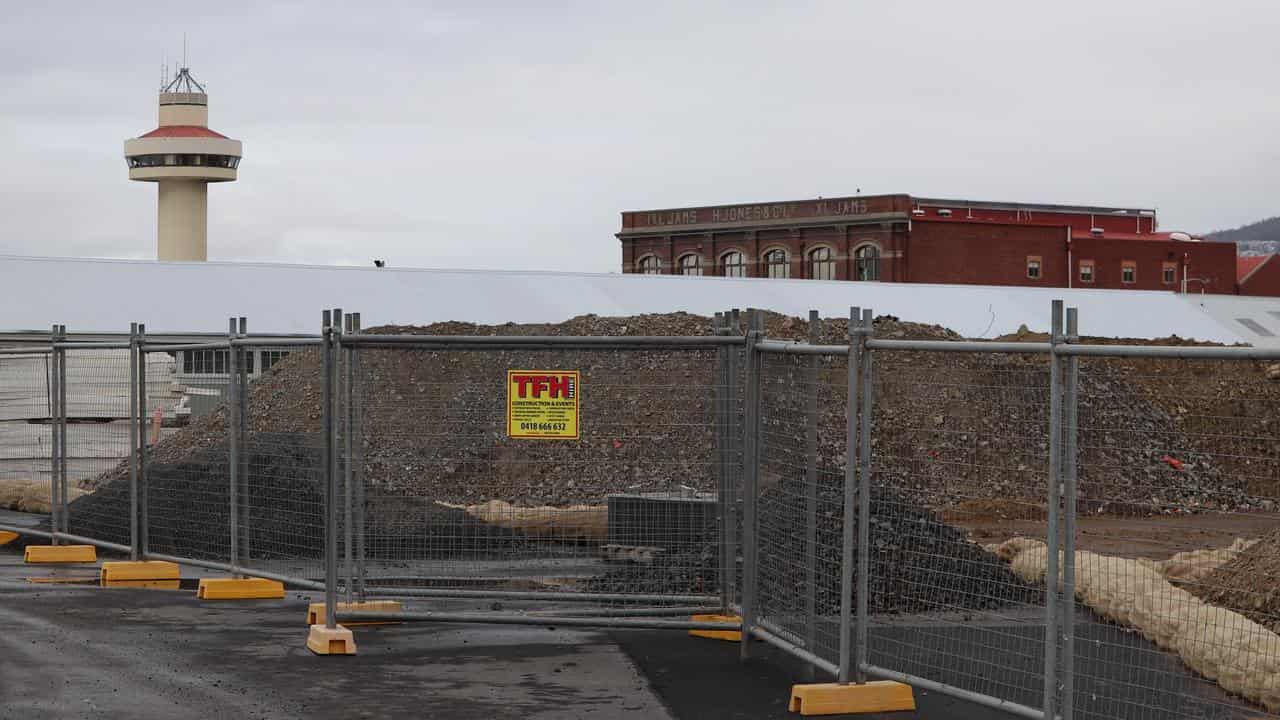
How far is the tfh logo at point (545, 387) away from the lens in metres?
11.1

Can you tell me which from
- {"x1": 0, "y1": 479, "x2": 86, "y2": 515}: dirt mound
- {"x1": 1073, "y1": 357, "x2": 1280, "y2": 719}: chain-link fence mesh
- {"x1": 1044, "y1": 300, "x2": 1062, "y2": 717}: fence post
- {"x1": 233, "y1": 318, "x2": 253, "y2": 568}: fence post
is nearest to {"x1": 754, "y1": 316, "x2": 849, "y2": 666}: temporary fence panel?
{"x1": 1073, "y1": 357, "x2": 1280, "y2": 719}: chain-link fence mesh

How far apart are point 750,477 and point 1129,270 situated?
70.7 meters

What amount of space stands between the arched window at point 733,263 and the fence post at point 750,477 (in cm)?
7055

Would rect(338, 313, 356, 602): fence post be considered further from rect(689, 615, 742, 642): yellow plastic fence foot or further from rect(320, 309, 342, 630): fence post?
rect(689, 615, 742, 642): yellow plastic fence foot

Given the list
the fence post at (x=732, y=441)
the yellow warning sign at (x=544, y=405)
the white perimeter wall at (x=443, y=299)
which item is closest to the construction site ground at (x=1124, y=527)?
the fence post at (x=732, y=441)

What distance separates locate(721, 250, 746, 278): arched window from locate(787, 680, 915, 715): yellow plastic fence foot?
72.2m

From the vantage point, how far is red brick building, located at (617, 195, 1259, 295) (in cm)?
7494

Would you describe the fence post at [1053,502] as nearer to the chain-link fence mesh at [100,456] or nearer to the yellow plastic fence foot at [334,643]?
the yellow plastic fence foot at [334,643]

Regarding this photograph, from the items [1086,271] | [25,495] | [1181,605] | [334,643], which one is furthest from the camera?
[1086,271]

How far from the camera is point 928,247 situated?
74.8 meters

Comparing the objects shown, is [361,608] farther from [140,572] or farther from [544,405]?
[140,572]

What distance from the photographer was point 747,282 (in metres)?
45.2

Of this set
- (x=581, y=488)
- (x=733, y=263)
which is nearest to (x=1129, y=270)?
(x=733, y=263)

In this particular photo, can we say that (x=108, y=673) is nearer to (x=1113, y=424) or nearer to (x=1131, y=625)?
(x=1131, y=625)
